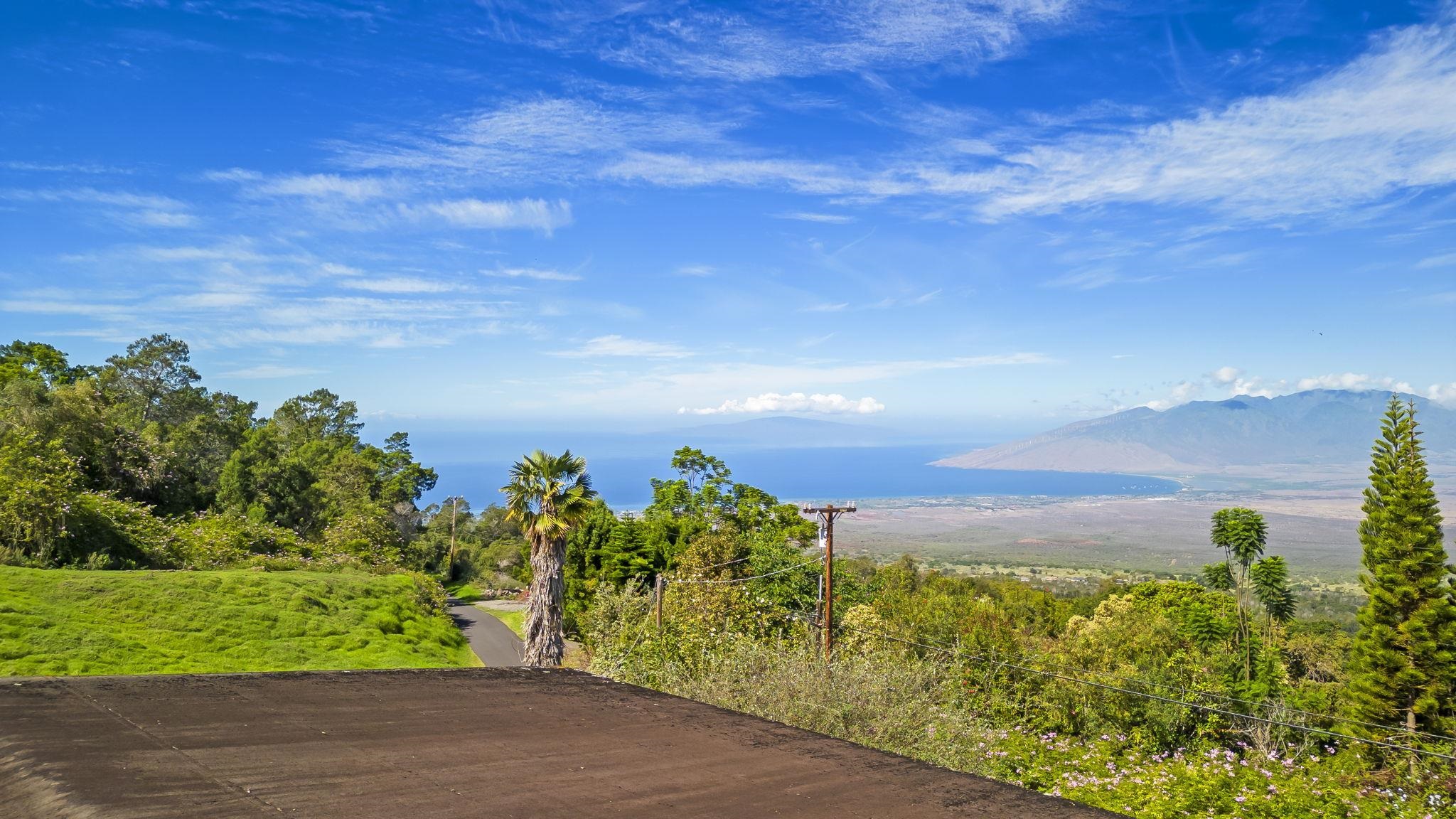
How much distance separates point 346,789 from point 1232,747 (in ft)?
73.7

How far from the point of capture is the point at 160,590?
917 inches

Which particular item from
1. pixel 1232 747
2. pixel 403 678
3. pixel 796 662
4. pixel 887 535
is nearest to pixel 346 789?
pixel 403 678

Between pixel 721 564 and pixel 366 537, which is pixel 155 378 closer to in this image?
pixel 366 537

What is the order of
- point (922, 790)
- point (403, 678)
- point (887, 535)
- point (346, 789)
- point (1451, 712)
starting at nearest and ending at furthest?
point (346, 789)
point (922, 790)
point (403, 678)
point (1451, 712)
point (887, 535)

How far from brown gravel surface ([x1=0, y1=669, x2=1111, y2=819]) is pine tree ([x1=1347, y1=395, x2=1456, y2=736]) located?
96.7 ft

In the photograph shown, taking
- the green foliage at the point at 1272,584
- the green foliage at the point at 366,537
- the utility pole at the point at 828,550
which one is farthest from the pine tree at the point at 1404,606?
the green foliage at the point at 366,537

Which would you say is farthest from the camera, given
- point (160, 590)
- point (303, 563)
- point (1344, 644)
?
point (1344, 644)

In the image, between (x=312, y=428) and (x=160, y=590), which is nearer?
(x=160, y=590)

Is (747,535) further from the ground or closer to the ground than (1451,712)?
further from the ground

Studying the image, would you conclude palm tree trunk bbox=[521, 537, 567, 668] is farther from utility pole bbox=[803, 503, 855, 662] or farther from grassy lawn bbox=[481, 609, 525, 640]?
grassy lawn bbox=[481, 609, 525, 640]

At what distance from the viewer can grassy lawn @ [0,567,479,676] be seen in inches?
Answer: 717

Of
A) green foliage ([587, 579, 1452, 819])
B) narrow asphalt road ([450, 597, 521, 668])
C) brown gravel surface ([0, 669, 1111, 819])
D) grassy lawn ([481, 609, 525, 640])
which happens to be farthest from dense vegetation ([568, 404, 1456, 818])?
brown gravel surface ([0, 669, 1111, 819])

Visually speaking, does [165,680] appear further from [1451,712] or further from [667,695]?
[1451,712]

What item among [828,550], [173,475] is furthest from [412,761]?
[173,475]
